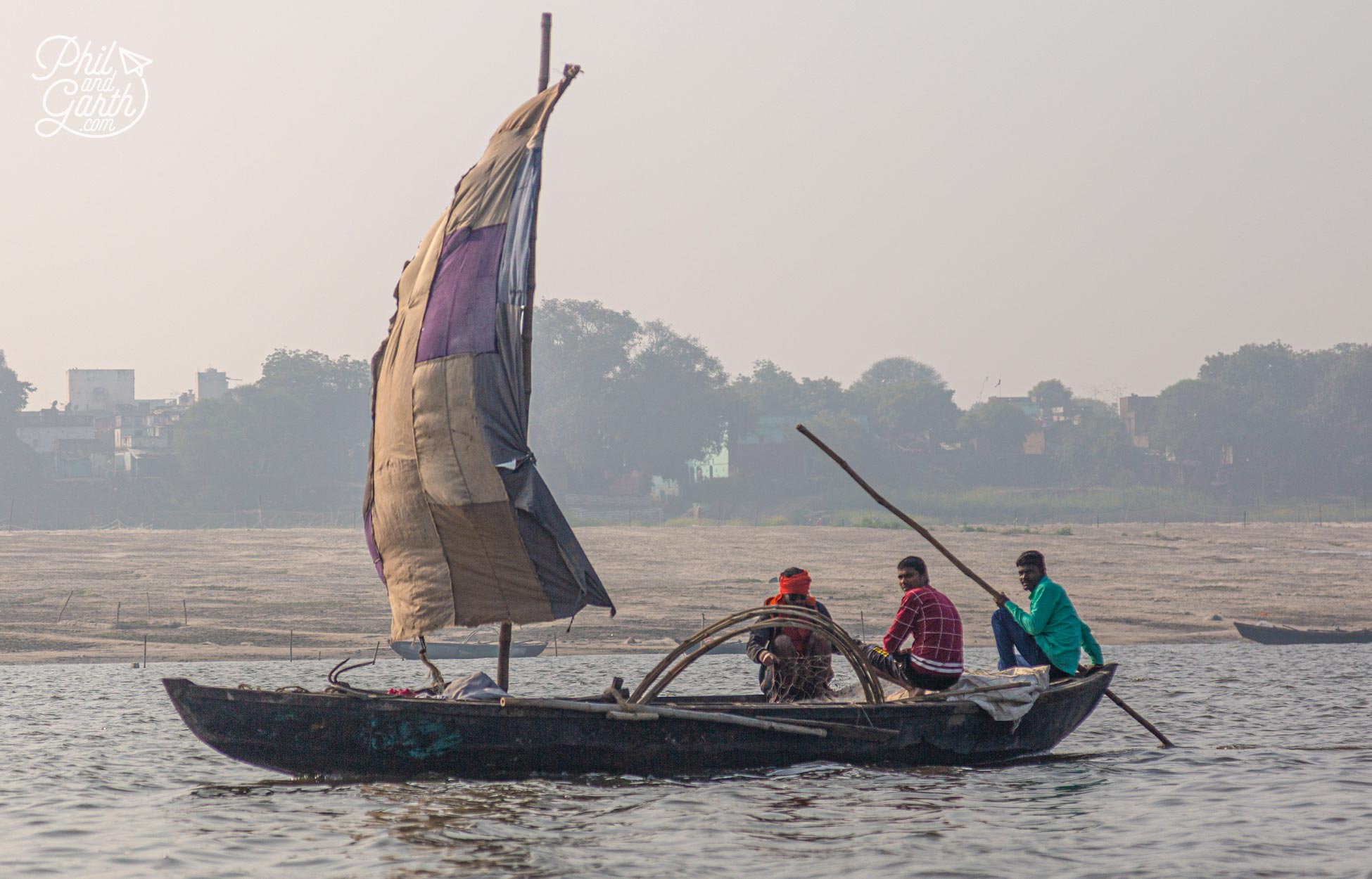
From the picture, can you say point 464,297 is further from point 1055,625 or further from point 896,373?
point 896,373

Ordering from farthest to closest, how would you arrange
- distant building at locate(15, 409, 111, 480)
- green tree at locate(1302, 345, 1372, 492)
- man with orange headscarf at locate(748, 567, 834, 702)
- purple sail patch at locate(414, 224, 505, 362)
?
1. distant building at locate(15, 409, 111, 480)
2. green tree at locate(1302, 345, 1372, 492)
3. man with orange headscarf at locate(748, 567, 834, 702)
4. purple sail patch at locate(414, 224, 505, 362)

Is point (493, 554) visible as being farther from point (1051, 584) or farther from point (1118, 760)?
point (1118, 760)

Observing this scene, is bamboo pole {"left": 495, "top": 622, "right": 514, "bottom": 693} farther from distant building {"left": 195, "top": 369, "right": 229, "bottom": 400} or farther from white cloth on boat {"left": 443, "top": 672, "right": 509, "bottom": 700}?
distant building {"left": 195, "top": 369, "right": 229, "bottom": 400}

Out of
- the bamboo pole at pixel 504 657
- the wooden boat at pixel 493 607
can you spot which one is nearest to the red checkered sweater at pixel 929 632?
the wooden boat at pixel 493 607

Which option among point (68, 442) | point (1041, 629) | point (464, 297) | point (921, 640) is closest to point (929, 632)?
point (921, 640)

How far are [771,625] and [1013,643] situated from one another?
2739 mm

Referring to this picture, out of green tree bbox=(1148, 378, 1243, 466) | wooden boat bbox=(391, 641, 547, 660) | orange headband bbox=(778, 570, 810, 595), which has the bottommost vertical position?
wooden boat bbox=(391, 641, 547, 660)

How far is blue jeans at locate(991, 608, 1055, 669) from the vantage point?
38.9ft

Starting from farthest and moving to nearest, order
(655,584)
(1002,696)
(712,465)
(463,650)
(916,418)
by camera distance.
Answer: (916,418)
(712,465)
(655,584)
(463,650)
(1002,696)

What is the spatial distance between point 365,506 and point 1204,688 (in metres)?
11.9

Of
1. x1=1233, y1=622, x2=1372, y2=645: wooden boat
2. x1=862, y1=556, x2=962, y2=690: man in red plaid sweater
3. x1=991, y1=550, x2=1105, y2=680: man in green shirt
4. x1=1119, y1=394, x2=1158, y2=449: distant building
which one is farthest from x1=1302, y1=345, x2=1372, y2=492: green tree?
x1=862, y1=556, x2=962, y2=690: man in red plaid sweater

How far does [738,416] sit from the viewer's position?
247ft

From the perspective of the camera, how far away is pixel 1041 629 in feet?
38.1

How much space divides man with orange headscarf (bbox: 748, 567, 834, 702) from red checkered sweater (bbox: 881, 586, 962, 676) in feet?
2.14
